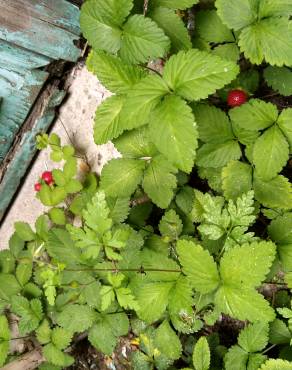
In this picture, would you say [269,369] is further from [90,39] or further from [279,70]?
[90,39]

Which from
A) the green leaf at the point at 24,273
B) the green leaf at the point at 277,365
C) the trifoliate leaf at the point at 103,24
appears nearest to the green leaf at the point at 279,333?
the green leaf at the point at 277,365

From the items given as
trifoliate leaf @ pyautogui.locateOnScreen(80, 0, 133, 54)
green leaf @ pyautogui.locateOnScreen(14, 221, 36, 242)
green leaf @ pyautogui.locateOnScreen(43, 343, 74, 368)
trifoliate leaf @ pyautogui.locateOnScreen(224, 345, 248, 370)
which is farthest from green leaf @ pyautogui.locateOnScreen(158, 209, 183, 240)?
green leaf @ pyautogui.locateOnScreen(14, 221, 36, 242)

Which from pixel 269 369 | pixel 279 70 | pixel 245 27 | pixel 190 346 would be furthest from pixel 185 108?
pixel 190 346

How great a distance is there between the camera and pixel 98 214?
59.7 inches

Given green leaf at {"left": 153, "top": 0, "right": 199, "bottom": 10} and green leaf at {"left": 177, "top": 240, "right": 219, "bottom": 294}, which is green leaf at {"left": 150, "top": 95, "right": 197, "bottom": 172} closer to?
green leaf at {"left": 177, "top": 240, "right": 219, "bottom": 294}

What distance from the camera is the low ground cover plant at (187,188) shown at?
135 centimetres

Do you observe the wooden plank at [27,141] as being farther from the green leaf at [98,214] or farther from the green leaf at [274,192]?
the green leaf at [274,192]

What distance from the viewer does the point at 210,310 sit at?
5.97ft

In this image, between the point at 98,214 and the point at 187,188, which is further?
the point at 187,188

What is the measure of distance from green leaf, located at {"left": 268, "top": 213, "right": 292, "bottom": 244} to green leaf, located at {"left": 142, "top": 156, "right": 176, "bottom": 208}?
1.39 feet

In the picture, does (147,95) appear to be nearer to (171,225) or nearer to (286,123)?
(286,123)

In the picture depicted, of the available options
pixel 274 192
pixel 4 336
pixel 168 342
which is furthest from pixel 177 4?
pixel 4 336

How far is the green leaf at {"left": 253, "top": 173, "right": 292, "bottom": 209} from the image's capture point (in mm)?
1593

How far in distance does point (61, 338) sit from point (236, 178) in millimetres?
1264
